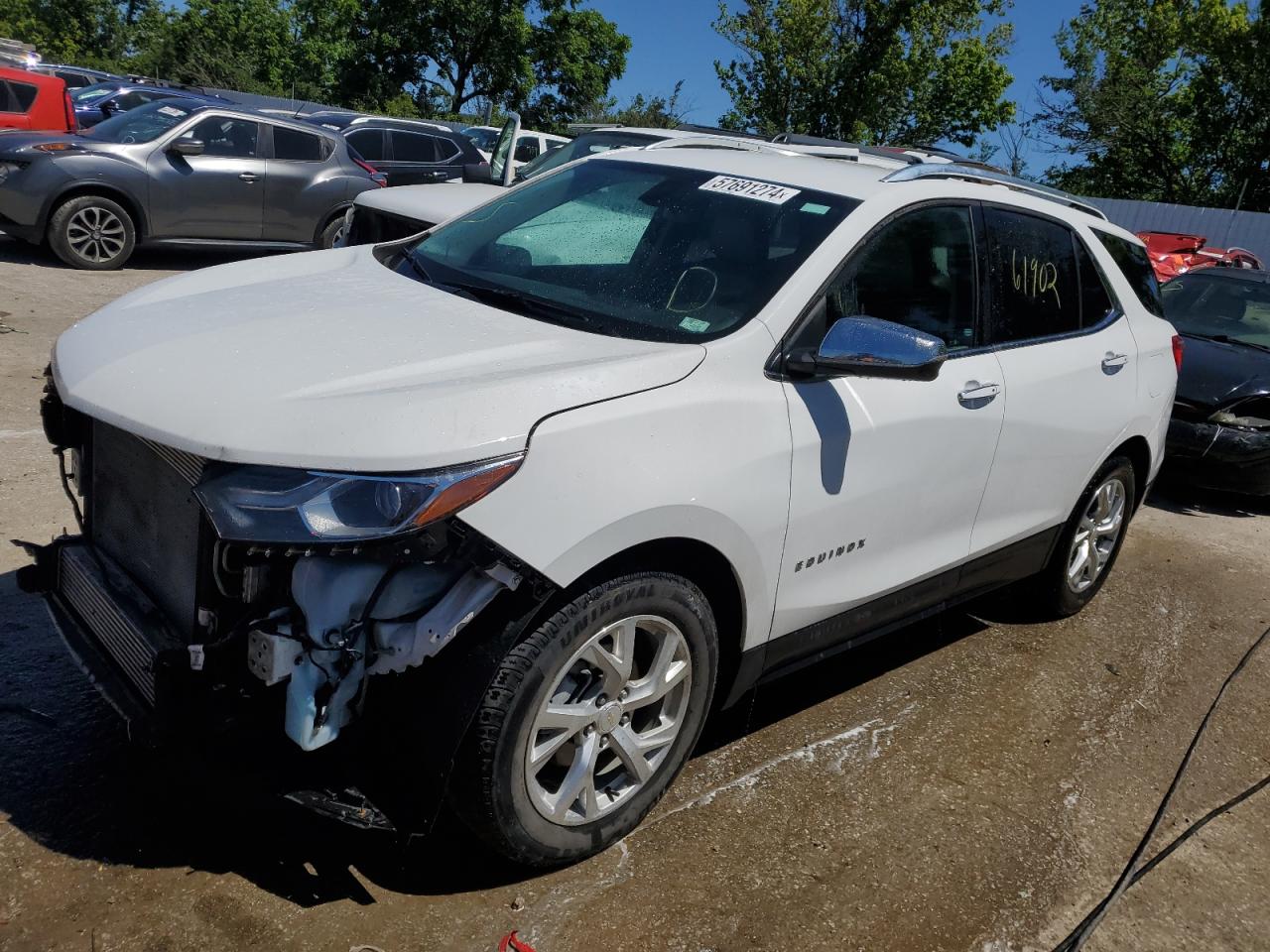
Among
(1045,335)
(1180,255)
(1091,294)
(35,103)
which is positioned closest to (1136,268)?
(1091,294)

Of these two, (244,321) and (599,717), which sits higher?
(244,321)

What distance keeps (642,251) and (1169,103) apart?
39.2 meters

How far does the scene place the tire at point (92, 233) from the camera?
35.6 feet

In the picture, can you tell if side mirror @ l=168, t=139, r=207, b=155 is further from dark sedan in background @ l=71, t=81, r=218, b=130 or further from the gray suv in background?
dark sedan in background @ l=71, t=81, r=218, b=130

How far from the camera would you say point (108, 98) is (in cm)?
1914

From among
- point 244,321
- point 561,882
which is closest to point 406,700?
point 561,882

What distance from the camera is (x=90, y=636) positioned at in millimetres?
2902

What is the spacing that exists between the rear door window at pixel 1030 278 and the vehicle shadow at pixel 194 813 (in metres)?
2.55

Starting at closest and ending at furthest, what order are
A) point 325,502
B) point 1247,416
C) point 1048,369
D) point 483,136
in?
point 325,502 → point 1048,369 → point 1247,416 → point 483,136

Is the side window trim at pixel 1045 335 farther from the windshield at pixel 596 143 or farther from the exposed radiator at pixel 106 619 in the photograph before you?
the windshield at pixel 596 143

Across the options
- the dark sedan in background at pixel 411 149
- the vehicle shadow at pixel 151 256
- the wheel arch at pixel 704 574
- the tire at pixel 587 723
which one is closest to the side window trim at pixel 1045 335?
the wheel arch at pixel 704 574

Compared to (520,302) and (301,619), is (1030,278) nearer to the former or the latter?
(520,302)

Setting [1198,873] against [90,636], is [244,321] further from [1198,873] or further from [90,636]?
[1198,873]

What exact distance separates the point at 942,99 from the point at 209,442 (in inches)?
1432
